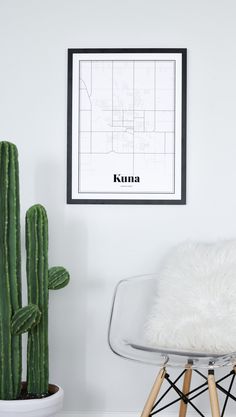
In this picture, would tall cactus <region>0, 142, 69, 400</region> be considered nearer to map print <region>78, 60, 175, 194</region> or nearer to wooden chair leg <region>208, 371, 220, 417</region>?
map print <region>78, 60, 175, 194</region>

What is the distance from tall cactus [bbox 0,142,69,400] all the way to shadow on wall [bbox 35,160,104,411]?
33cm

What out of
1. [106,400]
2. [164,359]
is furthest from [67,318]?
[164,359]

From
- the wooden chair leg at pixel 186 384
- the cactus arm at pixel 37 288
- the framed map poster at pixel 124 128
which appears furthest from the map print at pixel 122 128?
the wooden chair leg at pixel 186 384

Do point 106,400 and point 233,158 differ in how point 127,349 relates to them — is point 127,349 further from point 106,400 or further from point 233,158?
point 233,158

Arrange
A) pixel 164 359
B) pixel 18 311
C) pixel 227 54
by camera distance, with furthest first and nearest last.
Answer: pixel 227 54 → pixel 18 311 → pixel 164 359

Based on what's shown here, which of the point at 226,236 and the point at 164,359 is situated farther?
the point at 226,236

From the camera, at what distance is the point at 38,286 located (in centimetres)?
236

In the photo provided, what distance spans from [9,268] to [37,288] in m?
0.13

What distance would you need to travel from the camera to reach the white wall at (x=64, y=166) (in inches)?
106

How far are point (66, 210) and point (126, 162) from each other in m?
0.34

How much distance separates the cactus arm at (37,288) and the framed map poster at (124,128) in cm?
38

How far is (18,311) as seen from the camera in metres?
2.28

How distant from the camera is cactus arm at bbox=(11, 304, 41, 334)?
225 cm

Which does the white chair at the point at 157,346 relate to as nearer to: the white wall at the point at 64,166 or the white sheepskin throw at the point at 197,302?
the white sheepskin throw at the point at 197,302
